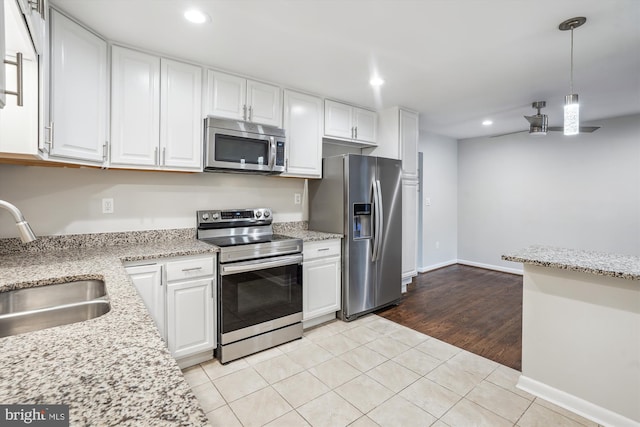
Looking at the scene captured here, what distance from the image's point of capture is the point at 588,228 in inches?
172

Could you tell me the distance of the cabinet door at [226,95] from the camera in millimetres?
2558

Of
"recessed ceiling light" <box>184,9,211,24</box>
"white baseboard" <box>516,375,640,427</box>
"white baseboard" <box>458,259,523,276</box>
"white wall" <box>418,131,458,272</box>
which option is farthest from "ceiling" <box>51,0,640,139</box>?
"white baseboard" <box>458,259,523,276</box>

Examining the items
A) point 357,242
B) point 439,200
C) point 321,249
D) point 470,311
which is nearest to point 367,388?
point 321,249

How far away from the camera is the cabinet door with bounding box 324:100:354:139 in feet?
Answer: 10.9

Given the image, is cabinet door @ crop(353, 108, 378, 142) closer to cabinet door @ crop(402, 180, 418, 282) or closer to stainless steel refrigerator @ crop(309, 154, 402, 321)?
stainless steel refrigerator @ crop(309, 154, 402, 321)

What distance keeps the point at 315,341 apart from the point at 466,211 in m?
4.11

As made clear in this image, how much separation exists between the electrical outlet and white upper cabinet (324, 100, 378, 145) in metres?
2.03

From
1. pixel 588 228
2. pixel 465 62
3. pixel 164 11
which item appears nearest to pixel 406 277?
pixel 465 62

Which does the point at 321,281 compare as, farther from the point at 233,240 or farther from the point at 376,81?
the point at 376,81

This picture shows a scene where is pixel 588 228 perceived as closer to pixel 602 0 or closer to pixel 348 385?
pixel 602 0

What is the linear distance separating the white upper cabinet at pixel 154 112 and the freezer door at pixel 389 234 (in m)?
1.84

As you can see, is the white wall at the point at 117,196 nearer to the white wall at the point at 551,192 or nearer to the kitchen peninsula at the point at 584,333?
the kitchen peninsula at the point at 584,333

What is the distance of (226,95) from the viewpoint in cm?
263

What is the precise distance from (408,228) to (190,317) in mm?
2632
